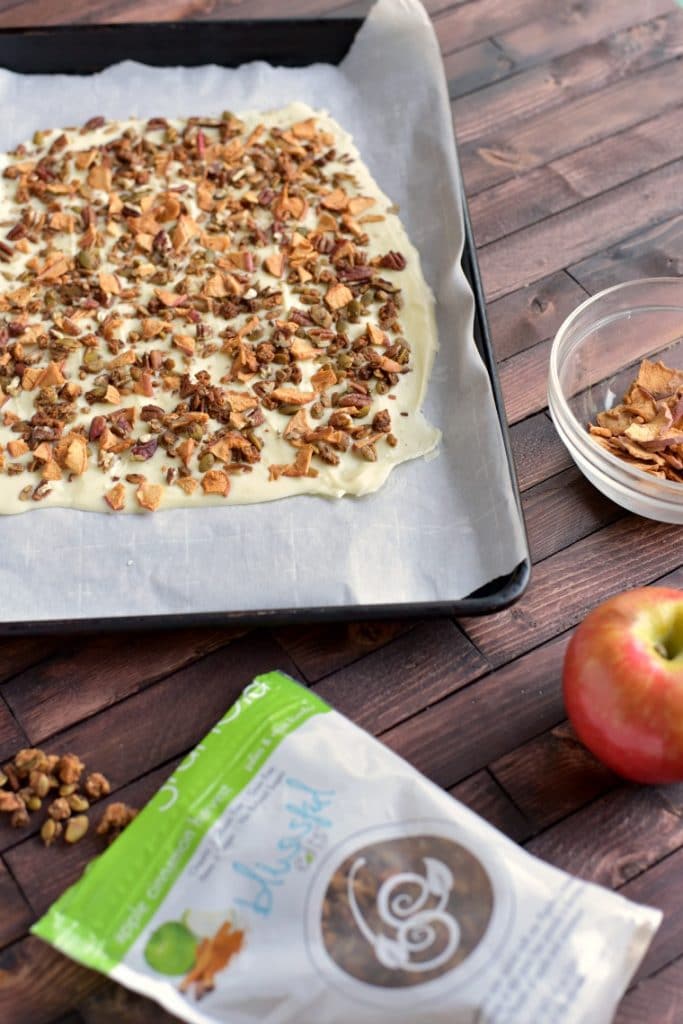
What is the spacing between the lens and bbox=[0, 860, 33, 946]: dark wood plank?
2.34 ft

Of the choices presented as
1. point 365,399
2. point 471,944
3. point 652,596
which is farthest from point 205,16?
point 471,944

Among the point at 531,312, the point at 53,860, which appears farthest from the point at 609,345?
the point at 53,860

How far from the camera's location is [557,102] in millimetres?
1274

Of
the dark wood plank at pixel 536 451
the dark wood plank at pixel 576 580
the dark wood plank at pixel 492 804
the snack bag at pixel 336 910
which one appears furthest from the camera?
the dark wood plank at pixel 536 451

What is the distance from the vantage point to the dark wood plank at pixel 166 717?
791mm

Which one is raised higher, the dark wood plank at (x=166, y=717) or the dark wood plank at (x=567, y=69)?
the dark wood plank at (x=567, y=69)

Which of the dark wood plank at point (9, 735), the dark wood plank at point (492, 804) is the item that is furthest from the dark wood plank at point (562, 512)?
the dark wood plank at point (9, 735)

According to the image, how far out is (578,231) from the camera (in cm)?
115

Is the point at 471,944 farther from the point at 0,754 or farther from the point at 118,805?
the point at 0,754

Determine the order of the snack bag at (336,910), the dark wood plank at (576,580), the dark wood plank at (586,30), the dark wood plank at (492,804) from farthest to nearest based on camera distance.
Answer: the dark wood plank at (586,30), the dark wood plank at (576,580), the dark wood plank at (492,804), the snack bag at (336,910)

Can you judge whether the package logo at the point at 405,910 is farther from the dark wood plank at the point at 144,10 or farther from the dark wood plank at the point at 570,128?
the dark wood plank at the point at 144,10

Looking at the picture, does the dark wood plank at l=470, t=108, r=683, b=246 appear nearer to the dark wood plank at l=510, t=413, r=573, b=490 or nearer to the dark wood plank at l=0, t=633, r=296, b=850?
the dark wood plank at l=510, t=413, r=573, b=490

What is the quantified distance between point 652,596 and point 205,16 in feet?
3.28

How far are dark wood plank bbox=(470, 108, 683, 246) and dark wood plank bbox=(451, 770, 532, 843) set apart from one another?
60 cm
